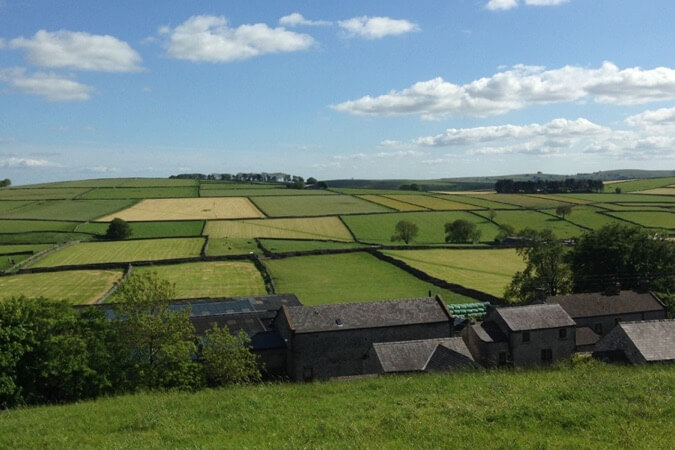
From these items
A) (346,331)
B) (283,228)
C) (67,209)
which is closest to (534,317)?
(346,331)

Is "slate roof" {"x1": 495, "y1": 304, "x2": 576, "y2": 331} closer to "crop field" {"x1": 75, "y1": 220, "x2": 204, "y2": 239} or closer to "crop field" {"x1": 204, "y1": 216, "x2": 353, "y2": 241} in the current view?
"crop field" {"x1": 204, "y1": 216, "x2": 353, "y2": 241}

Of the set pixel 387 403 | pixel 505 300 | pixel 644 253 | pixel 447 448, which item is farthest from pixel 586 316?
pixel 447 448

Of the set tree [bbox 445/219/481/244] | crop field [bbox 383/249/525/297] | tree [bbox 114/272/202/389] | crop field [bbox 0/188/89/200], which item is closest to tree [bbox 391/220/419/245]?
tree [bbox 445/219/481/244]

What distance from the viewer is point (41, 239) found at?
98938mm

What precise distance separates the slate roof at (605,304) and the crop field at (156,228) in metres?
73.6

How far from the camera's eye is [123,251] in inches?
3504

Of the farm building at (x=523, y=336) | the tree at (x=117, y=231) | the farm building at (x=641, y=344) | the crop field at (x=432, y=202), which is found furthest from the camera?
the crop field at (x=432, y=202)

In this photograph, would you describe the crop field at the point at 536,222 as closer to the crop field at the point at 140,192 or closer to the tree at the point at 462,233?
the tree at the point at 462,233

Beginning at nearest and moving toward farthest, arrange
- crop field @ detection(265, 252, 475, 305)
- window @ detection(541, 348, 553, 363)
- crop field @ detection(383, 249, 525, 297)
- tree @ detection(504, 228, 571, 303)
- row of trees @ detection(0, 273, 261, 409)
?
1. row of trees @ detection(0, 273, 261, 409)
2. window @ detection(541, 348, 553, 363)
3. tree @ detection(504, 228, 571, 303)
4. crop field @ detection(265, 252, 475, 305)
5. crop field @ detection(383, 249, 525, 297)

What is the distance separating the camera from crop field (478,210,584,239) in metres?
105

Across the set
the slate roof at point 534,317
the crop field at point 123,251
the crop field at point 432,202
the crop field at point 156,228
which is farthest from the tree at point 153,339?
the crop field at point 432,202

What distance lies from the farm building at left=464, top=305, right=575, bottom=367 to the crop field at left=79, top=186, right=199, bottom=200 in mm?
135910

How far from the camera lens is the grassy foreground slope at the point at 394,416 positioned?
12.7 metres

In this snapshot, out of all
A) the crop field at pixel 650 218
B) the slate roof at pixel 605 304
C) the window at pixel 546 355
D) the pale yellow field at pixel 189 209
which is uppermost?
the pale yellow field at pixel 189 209
